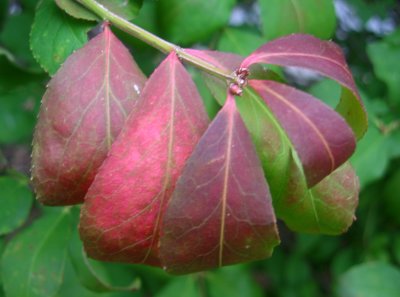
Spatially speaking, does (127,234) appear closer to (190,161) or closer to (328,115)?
(190,161)

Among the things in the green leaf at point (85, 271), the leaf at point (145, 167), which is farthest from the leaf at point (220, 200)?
the green leaf at point (85, 271)

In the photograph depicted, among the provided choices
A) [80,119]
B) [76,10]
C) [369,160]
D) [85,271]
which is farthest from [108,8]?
[369,160]

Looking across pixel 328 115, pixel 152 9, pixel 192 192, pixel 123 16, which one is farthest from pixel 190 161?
pixel 152 9

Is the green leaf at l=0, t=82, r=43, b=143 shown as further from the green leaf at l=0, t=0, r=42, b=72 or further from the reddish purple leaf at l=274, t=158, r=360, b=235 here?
the reddish purple leaf at l=274, t=158, r=360, b=235

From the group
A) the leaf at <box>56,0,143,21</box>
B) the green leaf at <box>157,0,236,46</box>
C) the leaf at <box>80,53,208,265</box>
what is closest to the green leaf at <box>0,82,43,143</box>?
the green leaf at <box>157,0,236,46</box>

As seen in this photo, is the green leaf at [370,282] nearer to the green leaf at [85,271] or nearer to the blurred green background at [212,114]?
the blurred green background at [212,114]

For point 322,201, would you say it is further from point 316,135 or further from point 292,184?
point 316,135
